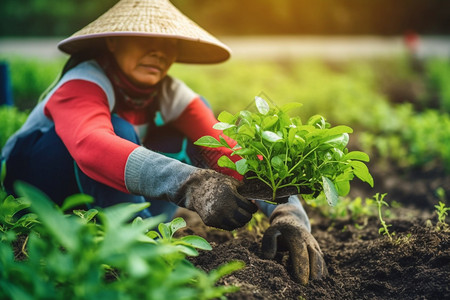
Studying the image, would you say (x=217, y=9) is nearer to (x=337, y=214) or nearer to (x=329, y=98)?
(x=329, y=98)

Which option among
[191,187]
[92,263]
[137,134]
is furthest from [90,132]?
[92,263]

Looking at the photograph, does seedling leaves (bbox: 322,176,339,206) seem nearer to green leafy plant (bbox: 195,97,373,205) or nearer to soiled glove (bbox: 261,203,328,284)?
green leafy plant (bbox: 195,97,373,205)

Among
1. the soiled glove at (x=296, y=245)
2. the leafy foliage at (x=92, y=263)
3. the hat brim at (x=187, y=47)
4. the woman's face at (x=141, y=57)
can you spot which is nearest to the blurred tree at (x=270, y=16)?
the hat brim at (x=187, y=47)

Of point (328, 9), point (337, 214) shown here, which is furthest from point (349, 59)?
point (337, 214)

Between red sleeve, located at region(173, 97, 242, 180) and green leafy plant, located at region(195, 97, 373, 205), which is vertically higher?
green leafy plant, located at region(195, 97, 373, 205)

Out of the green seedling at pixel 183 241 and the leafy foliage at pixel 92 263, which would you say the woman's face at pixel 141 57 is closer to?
the green seedling at pixel 183 241

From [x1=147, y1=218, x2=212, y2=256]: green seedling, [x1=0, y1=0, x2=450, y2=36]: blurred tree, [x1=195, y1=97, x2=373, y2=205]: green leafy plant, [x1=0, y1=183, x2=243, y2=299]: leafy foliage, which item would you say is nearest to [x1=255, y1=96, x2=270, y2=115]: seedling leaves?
[x1=195, y1=97, x2=373, y2=205]: green leafy plant

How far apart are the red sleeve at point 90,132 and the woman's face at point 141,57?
22cm

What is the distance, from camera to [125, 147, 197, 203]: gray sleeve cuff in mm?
1590

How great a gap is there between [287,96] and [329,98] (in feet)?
1.62

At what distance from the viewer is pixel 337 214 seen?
2527 mm

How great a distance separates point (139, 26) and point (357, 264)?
1.32 metres

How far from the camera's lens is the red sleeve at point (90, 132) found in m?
1.68

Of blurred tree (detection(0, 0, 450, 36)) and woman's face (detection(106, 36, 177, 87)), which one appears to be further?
blurred tree (detection(0, 0, 450, 36))
